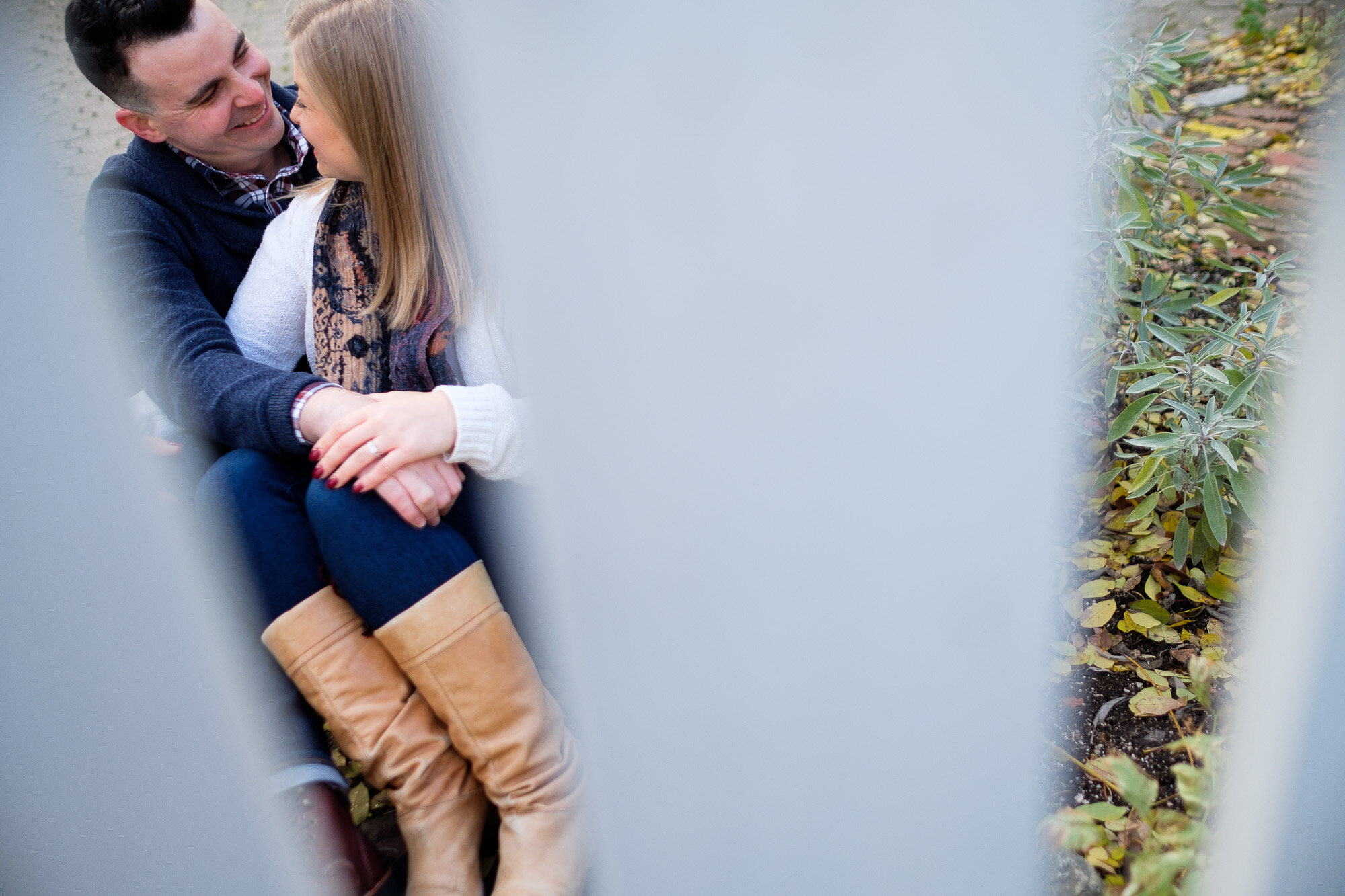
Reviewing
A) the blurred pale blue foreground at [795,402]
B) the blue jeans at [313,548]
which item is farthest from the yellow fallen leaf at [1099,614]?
the blue jeans at [313,548]

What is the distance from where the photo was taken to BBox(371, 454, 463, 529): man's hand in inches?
41.4

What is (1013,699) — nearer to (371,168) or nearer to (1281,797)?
(1281,797)

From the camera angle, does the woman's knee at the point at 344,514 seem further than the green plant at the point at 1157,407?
No

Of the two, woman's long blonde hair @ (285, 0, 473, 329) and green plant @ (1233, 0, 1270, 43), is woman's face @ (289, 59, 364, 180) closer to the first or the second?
woman's long blonde hair @ (285, 0, 473, 329)

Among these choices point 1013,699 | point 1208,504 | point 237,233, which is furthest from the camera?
point 237,233

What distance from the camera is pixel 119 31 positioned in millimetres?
1181

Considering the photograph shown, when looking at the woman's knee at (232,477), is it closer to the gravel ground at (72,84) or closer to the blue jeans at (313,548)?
the blue jeans at (313,548)

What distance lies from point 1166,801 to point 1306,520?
0.60m

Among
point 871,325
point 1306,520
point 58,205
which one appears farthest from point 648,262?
point 1306,520

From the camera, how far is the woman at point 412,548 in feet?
3.43

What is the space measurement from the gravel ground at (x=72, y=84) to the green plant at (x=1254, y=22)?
2.69 m

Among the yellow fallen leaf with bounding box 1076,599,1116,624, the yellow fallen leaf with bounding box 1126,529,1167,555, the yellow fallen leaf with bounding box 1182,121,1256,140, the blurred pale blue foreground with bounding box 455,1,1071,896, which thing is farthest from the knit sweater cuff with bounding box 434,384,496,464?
the yellow fallen leaf with bounding box 1182,121,1256,140

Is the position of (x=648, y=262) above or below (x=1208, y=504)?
above

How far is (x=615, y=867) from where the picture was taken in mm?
820
